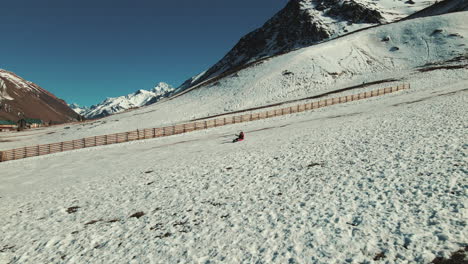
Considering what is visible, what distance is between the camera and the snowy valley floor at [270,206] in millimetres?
7883

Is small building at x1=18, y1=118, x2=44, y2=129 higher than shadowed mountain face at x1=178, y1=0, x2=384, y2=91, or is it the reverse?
shadowed mountain face at x1=178, y1=0, x2=384, y2=91

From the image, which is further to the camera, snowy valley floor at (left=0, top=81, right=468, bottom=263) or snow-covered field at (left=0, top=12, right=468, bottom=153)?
snow-covered field at (left=0, top=12, right=468, bottom=153)

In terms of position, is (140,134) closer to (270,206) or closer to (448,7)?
(270,206)

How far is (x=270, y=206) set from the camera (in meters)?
10.9

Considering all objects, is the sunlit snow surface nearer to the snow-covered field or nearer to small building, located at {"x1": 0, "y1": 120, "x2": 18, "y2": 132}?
the snow-covered field

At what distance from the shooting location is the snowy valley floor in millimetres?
7883

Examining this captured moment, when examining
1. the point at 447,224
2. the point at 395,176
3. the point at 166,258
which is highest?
the point at 395,176

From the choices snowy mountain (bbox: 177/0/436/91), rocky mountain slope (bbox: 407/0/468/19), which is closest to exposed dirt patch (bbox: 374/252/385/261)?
rocky mountain slope (bbox: 407/0/468/19)

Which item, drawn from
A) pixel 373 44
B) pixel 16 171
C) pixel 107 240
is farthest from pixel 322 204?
pixel 373 44

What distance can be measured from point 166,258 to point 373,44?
355ft

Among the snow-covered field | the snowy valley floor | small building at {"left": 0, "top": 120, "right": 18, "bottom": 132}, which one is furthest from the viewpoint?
small building at {"left": 0, "top": 120, "right": 18, "bottom": 132}

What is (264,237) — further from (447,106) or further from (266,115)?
(266,115)

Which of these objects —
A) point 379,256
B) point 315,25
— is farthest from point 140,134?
point 315,25

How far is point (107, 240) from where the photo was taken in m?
10.2
